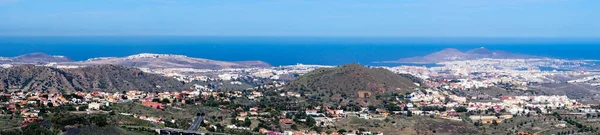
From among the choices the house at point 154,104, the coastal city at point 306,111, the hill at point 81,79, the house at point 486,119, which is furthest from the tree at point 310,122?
the hill at point 81,79

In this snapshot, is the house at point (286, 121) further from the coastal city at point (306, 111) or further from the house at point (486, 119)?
the house at point (486, 119)

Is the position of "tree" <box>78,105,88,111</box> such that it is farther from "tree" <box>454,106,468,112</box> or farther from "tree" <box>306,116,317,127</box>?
"tree" <box>454,106,468,112</box>

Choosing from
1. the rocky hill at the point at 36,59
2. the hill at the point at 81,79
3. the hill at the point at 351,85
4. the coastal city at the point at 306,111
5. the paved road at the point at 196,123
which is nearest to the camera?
the paved road at the point at 196,123

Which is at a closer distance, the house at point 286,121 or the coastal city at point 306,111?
the coastal city at point 306,111

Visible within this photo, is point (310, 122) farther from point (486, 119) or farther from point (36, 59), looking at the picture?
point (36, 59)

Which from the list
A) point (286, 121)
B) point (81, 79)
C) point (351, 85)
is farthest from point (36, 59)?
point (286, 121)

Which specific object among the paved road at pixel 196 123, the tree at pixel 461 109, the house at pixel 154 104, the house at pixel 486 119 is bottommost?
the house at pixel 486 119
